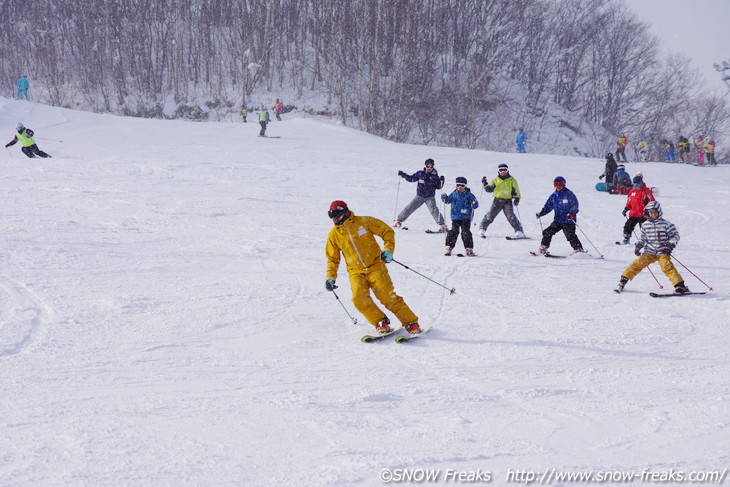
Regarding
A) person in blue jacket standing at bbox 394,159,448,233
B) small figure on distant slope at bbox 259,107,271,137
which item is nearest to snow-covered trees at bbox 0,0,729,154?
small figure on distant slope at bbox 259,107,271,137

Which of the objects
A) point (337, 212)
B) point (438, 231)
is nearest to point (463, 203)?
point (438, 231)

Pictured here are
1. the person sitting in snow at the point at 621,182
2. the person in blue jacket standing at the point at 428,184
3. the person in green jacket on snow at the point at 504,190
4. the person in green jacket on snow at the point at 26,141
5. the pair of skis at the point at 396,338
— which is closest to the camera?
the pair of skis at the point at 396,338

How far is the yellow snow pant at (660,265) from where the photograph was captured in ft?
24.2

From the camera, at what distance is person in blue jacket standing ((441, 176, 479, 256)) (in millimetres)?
9281

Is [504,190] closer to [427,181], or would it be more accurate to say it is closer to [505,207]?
[505,207]

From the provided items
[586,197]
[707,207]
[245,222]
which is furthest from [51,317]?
[707,207]

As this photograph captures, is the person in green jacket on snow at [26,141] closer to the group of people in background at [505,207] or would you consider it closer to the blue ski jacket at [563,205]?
the group of people in background at [505,207]

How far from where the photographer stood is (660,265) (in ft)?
24.4

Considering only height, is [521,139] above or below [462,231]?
above

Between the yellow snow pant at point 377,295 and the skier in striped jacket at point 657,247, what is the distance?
340 centimetres

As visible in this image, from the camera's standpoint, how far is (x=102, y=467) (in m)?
3.28

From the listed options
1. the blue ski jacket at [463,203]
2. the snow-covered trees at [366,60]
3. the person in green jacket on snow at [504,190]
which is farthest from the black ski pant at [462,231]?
the snow-covered trees at [366,60]

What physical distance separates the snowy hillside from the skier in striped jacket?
0.33 m

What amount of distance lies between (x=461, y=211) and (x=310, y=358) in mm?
4924
